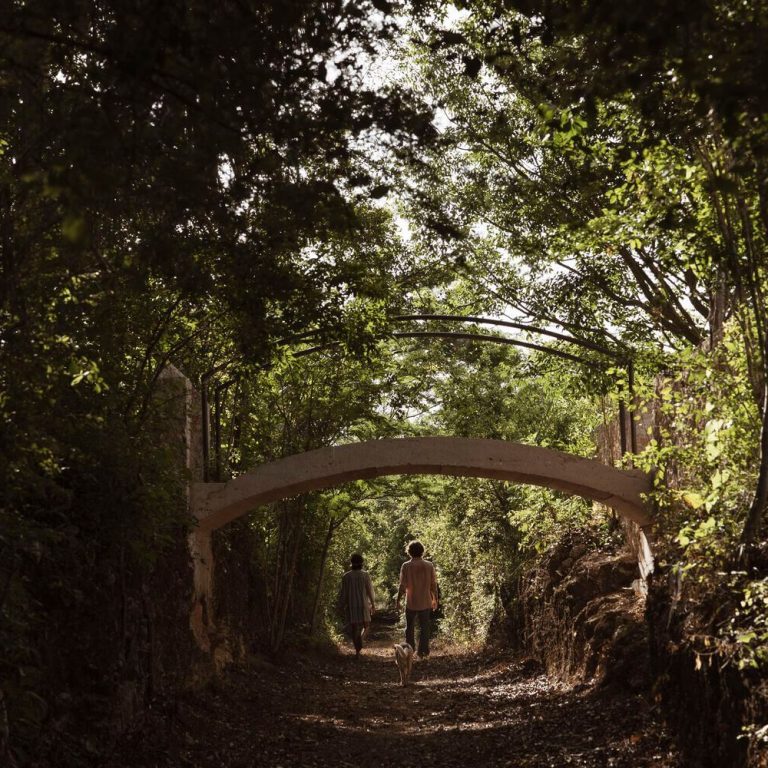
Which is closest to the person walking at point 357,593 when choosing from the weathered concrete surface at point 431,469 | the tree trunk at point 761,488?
→ the weathered concrete surface at point 431,469

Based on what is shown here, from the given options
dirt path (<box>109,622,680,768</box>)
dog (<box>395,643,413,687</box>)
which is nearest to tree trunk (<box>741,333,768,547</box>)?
dirt path (<box>109,622,680,768</box>)

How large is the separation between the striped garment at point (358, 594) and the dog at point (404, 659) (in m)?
2.02

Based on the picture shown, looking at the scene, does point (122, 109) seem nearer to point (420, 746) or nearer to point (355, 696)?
point (420, 746)

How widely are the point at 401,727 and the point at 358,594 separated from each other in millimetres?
5186

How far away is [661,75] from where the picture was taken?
5.20 meters

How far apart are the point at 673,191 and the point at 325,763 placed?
4.85 m

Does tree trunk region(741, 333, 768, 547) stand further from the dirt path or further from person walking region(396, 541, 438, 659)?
person walking region(396, 541, 438, 659)

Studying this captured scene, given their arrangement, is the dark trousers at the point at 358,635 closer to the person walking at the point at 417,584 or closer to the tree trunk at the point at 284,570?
the tree trunk at the point at 284,570

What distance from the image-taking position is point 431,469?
1091 cm

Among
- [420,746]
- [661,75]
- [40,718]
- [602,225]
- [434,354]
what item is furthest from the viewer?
[434,354]

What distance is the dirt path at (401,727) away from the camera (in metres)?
7.43

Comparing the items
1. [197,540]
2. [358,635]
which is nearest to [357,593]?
[358,635]


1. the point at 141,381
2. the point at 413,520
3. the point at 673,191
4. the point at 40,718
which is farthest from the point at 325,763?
the point at 413,520

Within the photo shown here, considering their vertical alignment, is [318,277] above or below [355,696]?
above
